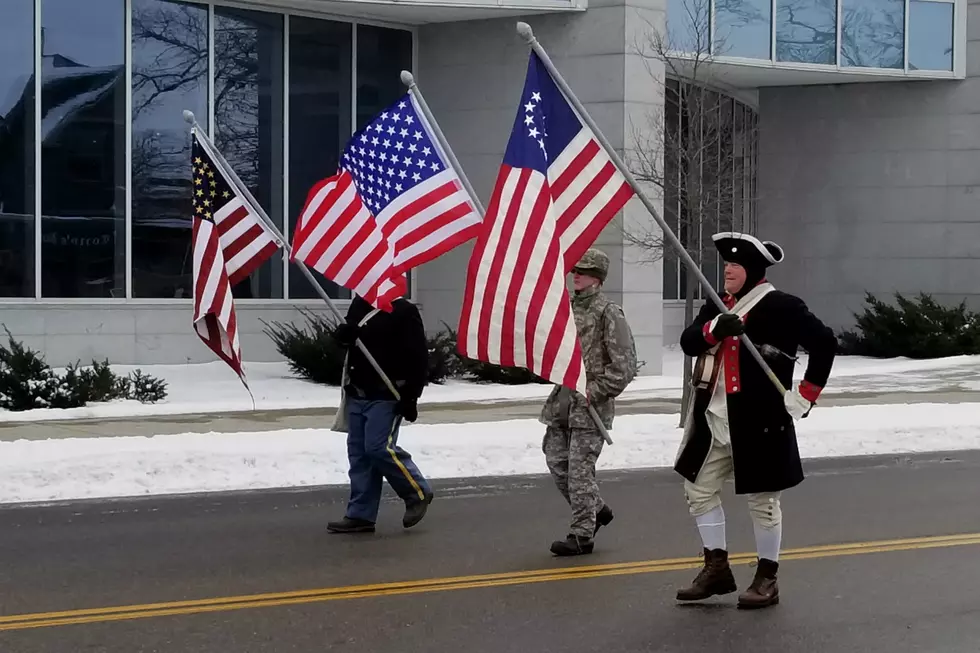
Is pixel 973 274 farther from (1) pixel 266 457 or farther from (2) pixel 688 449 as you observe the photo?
(2) pixel 688 449

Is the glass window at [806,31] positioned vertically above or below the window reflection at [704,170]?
above

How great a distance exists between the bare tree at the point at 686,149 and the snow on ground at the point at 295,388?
7.82 ft

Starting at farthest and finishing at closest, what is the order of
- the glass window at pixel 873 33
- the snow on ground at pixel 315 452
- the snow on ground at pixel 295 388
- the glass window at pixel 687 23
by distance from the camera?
the glass window at pixel 873 33 → the glass window at pixel 687 23 → the snow on ground at pixel 295 388 → the snow on ground at pixel 315 452

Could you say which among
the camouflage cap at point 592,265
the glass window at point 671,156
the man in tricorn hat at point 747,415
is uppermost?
the glass window at point 671,156

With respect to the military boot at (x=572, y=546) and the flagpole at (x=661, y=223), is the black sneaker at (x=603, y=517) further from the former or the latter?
the flagpole at (x=661, y=223)

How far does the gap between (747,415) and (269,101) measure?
61.6 feet

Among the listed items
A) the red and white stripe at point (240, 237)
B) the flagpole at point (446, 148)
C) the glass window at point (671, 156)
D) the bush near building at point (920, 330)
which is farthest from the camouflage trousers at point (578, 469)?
the bush near building at point (920, 330)

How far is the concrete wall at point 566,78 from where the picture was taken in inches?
975

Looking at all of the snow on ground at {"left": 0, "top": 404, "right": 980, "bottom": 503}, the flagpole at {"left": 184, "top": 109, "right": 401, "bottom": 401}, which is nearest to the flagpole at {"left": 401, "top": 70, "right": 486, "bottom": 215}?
the flagpole at {"left": 184, "top": 109, "right": 401, "bottom": 401}

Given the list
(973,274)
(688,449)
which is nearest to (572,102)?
(688,449)

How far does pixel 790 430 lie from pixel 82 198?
57.0ft

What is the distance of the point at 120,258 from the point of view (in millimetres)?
23281

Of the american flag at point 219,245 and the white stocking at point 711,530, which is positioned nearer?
the white stocking at point 711,530

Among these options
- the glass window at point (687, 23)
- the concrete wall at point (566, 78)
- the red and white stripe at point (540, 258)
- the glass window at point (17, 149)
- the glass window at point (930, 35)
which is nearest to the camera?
the red and white stripe at point (540, 258)
